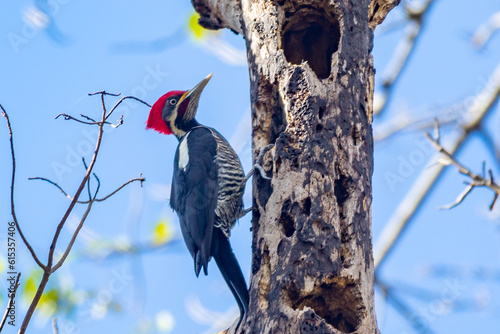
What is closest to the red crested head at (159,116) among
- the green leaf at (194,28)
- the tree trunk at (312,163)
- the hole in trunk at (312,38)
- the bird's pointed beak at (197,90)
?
the bird's pointed beak at (197,90)

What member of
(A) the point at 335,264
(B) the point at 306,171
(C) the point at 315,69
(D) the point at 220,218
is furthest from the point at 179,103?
(A) the point at 335,264

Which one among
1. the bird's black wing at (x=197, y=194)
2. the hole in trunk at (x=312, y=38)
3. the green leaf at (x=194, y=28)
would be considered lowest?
the bird's black wing at (x=197, y=194)

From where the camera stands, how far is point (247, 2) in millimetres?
3691

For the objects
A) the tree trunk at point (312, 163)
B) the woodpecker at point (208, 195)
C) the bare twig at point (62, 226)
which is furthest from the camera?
the woodpecker at point (208, 195)

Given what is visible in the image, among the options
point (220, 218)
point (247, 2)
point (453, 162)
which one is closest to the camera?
point (453, 162)

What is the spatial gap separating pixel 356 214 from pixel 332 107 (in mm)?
549

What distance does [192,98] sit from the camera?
492 cm

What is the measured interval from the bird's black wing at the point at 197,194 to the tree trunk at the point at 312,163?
61 centimetres

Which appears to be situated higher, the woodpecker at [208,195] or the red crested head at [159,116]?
the red crested head at [159,116]

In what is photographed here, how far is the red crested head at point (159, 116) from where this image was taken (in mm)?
5043

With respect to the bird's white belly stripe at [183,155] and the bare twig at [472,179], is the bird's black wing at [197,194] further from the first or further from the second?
the bare twig at [472,179]

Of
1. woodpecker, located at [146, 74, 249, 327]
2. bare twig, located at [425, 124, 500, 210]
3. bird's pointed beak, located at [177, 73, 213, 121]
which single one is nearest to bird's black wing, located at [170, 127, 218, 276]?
woodpecker, located at [146, 74, 249, 327]

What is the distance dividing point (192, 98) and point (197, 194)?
1129mm

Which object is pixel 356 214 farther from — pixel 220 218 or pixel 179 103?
pixel 179 103
